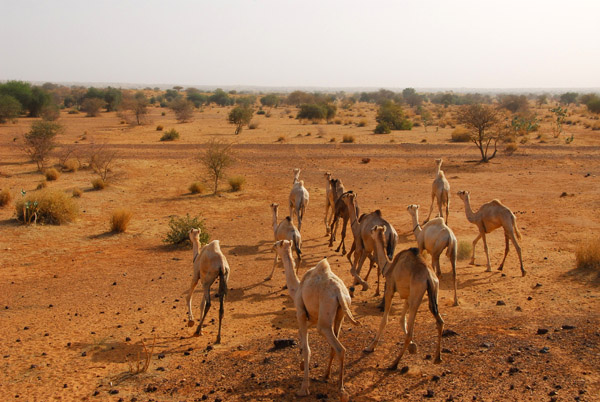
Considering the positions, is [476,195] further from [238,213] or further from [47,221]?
[47,221]

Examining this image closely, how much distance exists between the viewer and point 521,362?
6.83 m

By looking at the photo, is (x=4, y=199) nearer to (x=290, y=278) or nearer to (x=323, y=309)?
(x=290, y=278)

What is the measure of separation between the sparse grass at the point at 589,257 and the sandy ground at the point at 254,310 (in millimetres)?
323

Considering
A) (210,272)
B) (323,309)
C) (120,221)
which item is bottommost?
(120,221)

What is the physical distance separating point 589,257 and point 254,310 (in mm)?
7228

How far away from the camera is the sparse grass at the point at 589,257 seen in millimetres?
10586

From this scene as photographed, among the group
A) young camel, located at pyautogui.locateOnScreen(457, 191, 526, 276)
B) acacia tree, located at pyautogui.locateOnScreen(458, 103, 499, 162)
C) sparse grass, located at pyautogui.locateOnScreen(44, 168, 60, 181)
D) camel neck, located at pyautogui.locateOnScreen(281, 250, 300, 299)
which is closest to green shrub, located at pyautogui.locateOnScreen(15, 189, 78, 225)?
sparse grass, located at pyautogui.locateOnScreen(44, 168, 60, 181)

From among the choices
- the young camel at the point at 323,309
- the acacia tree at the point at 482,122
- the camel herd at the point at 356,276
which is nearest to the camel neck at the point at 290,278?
A: the camel herd at the point at 356,276

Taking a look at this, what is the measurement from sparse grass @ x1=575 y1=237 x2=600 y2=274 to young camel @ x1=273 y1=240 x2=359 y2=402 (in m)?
6.96

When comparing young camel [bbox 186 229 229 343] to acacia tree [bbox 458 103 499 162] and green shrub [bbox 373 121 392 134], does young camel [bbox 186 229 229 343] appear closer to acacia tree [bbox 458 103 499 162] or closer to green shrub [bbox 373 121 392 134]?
acacia tree [bbox 458 103 499 162]

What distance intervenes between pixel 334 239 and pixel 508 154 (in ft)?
67.6

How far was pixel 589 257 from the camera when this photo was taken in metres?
10.7

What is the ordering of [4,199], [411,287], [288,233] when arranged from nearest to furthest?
[411,287]
[288,233]
[4,199]

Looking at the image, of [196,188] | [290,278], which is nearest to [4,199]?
[196,188]
